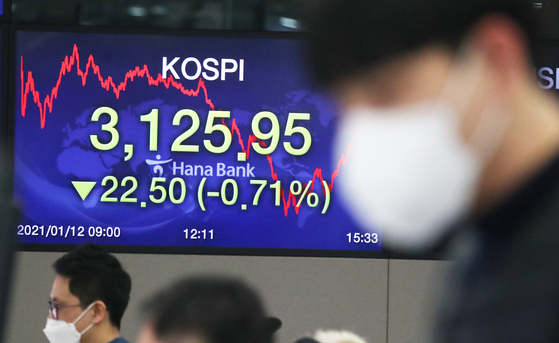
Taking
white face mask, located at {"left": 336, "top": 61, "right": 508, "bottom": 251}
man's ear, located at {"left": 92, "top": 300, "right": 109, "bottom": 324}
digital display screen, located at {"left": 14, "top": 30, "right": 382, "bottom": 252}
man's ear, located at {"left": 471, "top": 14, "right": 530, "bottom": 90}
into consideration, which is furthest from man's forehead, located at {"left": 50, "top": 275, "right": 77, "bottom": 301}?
man's ear, located at {"left": 471, "top": 14, "right": 530, "bottom": 90}

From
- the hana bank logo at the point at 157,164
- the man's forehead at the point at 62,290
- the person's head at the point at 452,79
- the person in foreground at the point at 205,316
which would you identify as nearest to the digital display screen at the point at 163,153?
the hana bank logo at the point at 157,164

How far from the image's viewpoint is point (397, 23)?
20.1 inches

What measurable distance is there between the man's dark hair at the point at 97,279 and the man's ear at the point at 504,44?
215 cm

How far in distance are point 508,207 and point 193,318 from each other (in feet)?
3.45

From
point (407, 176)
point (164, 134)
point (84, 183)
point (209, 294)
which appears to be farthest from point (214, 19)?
point (407, 176)

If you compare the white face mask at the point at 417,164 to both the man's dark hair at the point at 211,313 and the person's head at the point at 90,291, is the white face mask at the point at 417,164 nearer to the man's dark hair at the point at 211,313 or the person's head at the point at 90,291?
the man's dark hair at the point at 211,313

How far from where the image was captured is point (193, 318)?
144cm

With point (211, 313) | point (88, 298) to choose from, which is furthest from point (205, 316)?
point (88, 298)

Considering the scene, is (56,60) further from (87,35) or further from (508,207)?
(508,207)

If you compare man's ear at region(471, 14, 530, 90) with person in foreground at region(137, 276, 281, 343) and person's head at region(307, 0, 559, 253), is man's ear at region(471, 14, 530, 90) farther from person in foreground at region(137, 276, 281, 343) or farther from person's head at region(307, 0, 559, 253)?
person in foreground at region(137, 276, 281, 343)

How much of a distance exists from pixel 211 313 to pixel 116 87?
2.53 metres

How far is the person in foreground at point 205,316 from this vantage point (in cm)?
143

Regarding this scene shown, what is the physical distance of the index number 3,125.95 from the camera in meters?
3.68

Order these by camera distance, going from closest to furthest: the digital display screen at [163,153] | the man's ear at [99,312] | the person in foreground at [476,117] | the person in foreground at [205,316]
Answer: the person in foreground at [476,117] < the person in foreground at [205,316] < the man's ear at [99,312] < the digital display screen at [163,153]
